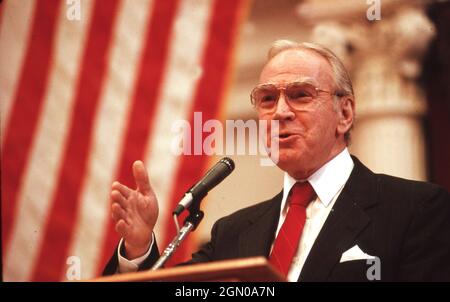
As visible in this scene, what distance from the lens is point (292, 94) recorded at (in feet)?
7.74

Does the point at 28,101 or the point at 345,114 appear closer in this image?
the point at 345,114

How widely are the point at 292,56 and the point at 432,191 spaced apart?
2.09 ft

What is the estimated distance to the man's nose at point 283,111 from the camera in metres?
2.31

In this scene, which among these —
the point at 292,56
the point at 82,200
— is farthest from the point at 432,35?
the point at 82,200

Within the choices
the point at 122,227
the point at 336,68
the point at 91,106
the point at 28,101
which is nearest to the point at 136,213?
the point at 122,227

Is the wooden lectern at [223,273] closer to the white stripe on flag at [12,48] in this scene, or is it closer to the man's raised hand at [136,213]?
the man's raised hand at [136,213]

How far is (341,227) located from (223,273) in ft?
2.19

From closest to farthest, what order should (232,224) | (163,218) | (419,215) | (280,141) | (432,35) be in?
(419,215), (280,141), (232,224), (432,35), (163,218)

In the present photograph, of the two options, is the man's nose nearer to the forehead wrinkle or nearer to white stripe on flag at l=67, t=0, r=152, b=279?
the forehead wrinkle

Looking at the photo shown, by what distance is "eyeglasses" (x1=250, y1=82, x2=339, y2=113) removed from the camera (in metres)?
2.35

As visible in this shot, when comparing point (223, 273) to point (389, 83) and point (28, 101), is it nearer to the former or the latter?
point (389, 83)

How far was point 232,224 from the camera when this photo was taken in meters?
2.48

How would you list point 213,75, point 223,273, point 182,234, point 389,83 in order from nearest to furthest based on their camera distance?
point 223,273 → point 182,234 → point 389,83 → point 213,75
